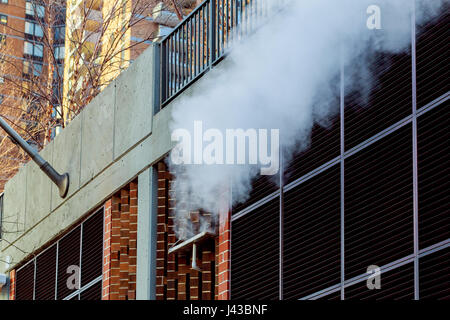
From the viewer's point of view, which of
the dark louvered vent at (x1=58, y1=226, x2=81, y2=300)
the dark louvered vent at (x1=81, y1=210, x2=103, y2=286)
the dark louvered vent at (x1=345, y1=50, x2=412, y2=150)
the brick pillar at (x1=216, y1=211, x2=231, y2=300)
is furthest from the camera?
the dark louvered vent at (x1=58, y1=226, x2=81, y2=300)

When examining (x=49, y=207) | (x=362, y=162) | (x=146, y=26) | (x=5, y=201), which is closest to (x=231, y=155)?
(x=362, y=162)

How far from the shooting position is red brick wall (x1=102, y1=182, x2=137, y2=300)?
42.7ft

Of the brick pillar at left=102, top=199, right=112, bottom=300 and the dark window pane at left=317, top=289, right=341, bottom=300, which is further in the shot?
the brick pillar at left=102, top=199, right=112, bottom=300

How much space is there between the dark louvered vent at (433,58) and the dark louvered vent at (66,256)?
7.51 m

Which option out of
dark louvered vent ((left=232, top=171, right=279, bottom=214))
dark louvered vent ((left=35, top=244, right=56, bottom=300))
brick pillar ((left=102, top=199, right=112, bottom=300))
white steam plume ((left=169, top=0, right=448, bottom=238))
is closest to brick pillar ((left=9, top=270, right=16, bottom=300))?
dark louvered vent ((left=35, top=244, right=56, bottom=300))

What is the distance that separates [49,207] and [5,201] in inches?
109

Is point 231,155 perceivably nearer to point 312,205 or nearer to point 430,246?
point 312,205

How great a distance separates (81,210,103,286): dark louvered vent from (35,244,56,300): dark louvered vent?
3.89 feet

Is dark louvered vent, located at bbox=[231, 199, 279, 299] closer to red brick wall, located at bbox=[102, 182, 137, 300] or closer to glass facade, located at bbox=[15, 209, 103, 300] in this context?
red brick wall, located at bbox=[102, 182, 137, 300]

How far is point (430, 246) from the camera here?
7.63 m

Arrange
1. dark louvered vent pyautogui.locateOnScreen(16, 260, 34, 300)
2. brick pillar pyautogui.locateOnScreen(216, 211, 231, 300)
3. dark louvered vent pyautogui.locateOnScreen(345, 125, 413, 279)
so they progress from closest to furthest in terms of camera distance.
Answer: dark louvered vent pyautogui.locateOnScreen(345, 125, 413, 279)
brick pillar pyautogui.locateOnScreen(216, 211, 231, 300)
dark louvered vent pyautogui.locateOnScreen(16, 260, 34, 300)

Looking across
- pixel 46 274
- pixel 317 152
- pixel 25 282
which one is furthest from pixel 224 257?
pixel 25 282

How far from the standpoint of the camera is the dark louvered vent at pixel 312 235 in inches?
355

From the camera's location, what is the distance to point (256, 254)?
10.3m
